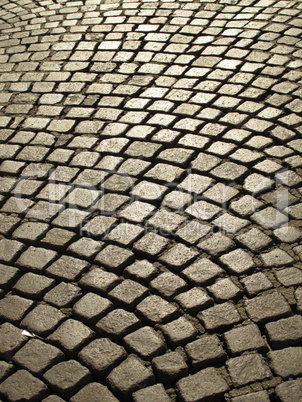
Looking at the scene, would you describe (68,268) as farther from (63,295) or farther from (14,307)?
(14,307)

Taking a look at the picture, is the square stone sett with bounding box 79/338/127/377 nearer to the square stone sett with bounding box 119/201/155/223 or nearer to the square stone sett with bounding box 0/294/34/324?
the square stone sett with bounding box 0/294/34/324

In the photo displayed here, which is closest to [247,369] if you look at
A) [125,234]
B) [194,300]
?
[194,300]

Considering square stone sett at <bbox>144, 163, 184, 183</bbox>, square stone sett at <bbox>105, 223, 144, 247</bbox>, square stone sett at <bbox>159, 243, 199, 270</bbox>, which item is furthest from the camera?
square stone sett at <bbox>144, 163, 184, 183</bbox>

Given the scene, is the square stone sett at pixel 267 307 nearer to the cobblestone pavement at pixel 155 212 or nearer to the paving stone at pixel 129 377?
the cobblestone pavement at pixel 155 212

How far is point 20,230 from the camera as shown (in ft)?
12.2

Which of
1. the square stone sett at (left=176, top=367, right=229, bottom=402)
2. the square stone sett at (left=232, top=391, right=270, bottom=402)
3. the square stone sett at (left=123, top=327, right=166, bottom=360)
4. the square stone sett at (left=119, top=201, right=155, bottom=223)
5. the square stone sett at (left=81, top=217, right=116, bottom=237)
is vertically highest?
the square stone sett at (left=81, top=217, right=116, bottom=237)

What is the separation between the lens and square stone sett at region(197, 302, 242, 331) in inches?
115

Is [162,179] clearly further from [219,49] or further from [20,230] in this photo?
[219,49]

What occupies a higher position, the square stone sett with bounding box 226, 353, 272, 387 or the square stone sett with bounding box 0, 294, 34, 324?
the square stone sett with bounding box 0, 294, 34, 324

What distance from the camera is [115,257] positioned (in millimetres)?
3418

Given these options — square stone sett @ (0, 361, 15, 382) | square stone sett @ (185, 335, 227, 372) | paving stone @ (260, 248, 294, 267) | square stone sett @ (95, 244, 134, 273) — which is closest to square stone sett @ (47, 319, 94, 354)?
square stone sett @ (0, 361, 15, 382)

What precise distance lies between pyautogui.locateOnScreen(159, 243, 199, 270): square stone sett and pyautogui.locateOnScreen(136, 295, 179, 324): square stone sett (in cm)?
29

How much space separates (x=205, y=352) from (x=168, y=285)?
0.53 meters

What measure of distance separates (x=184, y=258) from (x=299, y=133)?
1.62 meters
